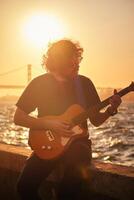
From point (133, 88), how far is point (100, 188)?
2.82 feet

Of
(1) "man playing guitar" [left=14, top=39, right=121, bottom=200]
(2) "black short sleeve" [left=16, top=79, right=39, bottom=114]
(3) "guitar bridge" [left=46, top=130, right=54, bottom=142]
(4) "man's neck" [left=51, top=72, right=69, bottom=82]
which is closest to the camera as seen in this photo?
(1) "man playing guitar" [left=14, top=39, right=121, bottom=200]

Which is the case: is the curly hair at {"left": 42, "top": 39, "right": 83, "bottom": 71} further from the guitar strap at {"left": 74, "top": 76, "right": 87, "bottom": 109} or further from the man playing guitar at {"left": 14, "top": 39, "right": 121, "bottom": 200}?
the guitar strap at {"left": 74, "top": 76, "right": 87, "bottom": 109}

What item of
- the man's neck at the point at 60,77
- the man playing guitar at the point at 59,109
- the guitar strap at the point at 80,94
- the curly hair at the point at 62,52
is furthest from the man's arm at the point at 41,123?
the curly hair at the point at 62,52

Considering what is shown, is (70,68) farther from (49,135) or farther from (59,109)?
(49,135)

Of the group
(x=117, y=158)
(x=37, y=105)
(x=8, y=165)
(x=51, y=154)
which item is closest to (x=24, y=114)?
(x=37, y=105)

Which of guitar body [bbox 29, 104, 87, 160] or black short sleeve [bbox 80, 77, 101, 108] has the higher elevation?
black short sleeve [bbox 80, 77, 101, 108]

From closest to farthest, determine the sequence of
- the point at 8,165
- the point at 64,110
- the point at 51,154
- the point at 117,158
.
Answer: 1. the point at 51,154
2. the point at 64,110
3. the point at 8,165
4. the point at 117,158

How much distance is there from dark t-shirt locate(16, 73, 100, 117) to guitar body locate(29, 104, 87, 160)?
0.08 metres

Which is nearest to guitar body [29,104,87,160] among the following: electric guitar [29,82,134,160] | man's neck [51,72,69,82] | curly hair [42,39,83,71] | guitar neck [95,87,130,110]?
electric guitar [29,82,134,160]

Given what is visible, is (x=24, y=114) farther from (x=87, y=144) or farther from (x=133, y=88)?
(x=133, y=88)

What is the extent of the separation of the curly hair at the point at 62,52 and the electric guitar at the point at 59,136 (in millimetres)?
450

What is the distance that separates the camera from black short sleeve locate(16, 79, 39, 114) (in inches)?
123

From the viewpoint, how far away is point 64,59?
326cm

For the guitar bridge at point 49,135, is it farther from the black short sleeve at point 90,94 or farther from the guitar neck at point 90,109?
the black short sleeve at point 90,94
